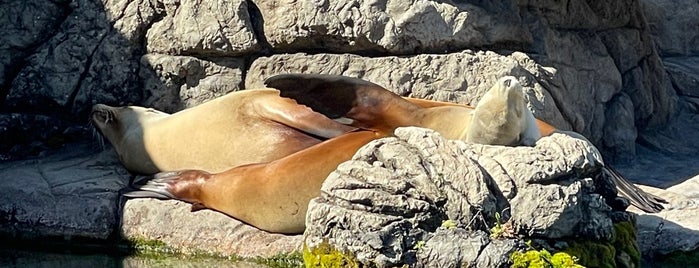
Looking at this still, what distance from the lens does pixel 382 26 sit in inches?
388

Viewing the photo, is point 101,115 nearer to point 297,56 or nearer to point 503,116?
point 297,56

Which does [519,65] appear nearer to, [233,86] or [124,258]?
[233,86]

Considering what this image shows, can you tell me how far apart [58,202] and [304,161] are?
185 cm

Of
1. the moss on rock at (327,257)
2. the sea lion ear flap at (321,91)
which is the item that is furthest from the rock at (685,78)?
the moss on rock at (327,257)

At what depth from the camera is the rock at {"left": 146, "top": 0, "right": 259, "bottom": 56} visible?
1005cm

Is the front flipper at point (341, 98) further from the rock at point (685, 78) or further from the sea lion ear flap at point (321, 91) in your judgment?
the rock at point (685, 78)

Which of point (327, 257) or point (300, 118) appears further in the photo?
point (300, 118)

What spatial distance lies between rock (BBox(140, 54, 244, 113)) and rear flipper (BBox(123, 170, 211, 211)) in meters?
1.12

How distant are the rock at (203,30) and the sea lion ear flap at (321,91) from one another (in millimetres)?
1147

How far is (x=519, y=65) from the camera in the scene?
9938 mm

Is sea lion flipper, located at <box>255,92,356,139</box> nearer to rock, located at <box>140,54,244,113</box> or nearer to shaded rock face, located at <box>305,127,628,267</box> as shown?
rock, located at <box>140,54,244,113</box>

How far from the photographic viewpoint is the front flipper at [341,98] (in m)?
8.98

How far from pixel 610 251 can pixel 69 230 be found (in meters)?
3.74

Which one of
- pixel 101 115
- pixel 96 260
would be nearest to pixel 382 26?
pixel 101 115
